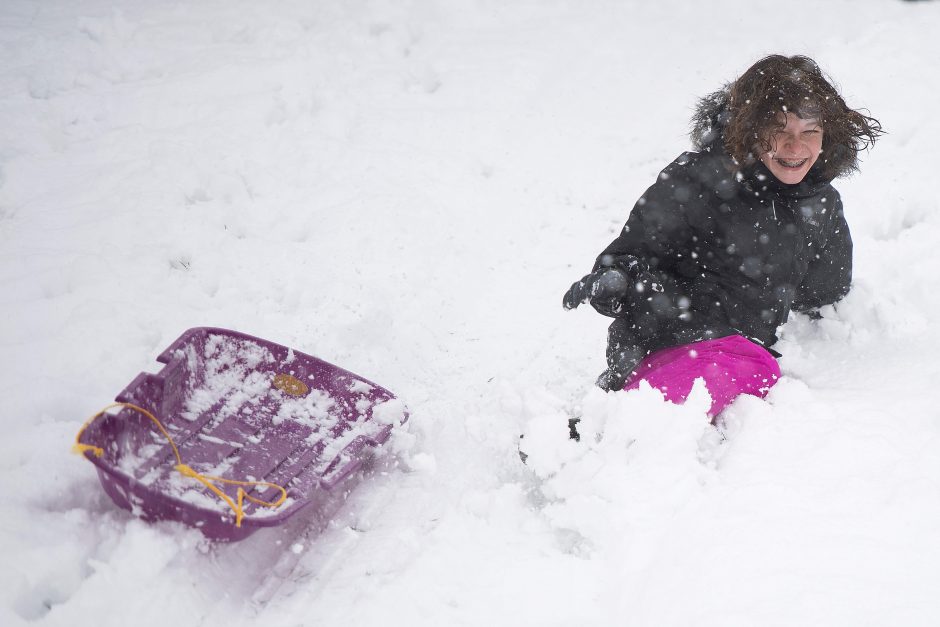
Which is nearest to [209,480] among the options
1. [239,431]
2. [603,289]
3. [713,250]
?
[239,431]

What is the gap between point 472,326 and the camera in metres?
2.96

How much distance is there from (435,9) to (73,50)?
2035 millimetres

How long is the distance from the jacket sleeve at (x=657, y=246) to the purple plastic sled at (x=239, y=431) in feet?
2.68

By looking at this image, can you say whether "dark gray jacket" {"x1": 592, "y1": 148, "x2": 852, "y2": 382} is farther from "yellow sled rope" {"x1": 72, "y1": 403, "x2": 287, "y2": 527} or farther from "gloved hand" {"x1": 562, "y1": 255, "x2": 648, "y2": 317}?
"yellow sled rope" {"x1": 72, "y1": 403, "x2": 287, "y2": 527}

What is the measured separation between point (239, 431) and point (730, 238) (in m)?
1.60

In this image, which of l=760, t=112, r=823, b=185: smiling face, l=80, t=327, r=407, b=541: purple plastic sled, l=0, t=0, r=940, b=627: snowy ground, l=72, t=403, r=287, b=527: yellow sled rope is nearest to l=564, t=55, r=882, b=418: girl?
l=760, t=112, r=823, b=185: smiling face

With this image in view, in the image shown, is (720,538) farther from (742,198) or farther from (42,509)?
(42,509)

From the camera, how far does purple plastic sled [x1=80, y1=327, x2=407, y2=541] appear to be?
75.7 inches

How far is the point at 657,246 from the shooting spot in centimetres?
225

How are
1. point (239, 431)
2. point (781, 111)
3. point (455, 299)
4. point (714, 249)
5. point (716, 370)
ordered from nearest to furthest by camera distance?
point (781, 111) < point (716, 370) < point (714, 249) < point (239, 431) < point (455, 299)

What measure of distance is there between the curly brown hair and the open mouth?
0.06m

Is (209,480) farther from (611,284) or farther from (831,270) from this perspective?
(831,270)

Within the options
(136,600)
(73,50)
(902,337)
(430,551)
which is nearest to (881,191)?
(902,337)

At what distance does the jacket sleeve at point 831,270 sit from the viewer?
2.37 m
